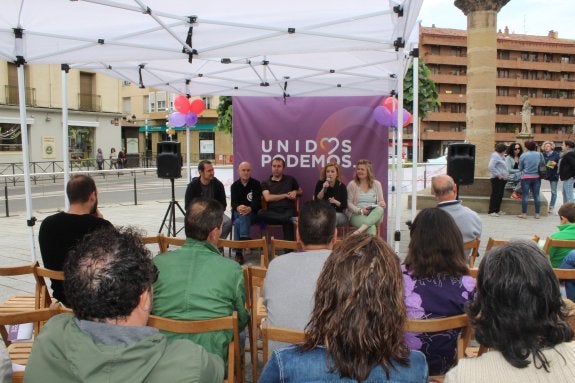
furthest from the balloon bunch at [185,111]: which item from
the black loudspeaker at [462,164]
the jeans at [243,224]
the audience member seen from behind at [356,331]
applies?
the audience member seen from behind at [356,331]

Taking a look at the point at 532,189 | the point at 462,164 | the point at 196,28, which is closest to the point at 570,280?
the point at 462,164

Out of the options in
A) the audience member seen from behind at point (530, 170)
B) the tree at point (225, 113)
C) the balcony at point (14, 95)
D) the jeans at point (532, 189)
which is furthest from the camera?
the balcony at point (14, 95)

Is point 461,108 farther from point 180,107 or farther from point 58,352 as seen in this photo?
point 58,352

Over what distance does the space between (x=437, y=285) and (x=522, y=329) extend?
100 cm

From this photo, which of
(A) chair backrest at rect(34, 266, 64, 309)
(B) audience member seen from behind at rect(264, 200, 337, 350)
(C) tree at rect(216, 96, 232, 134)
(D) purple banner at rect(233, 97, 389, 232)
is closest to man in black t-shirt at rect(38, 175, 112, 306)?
(A) chair backrest at rect(34, 266, 64, 309)

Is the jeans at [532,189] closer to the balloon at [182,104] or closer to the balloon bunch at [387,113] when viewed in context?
the balloon bunch at [387,113]

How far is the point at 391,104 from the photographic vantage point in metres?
7.71

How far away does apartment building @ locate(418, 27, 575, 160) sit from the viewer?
227ft

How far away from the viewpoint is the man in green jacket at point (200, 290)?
2467 millimetres

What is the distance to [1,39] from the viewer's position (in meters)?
5.23

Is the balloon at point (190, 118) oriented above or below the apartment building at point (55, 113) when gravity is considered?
below

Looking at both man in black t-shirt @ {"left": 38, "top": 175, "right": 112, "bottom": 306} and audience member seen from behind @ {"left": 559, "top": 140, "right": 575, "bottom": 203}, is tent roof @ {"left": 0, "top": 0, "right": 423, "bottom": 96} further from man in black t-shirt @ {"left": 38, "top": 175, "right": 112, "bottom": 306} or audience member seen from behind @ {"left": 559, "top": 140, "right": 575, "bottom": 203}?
audience member seen from behind @ {"left": 559, "top": 140, "right": 575, "bottom": 203}

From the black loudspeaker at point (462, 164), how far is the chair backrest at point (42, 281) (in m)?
5.20

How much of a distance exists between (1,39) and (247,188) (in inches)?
139
